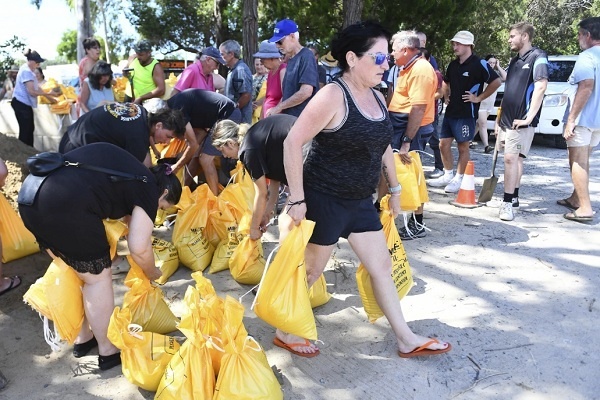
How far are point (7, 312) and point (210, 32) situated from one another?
817 inches

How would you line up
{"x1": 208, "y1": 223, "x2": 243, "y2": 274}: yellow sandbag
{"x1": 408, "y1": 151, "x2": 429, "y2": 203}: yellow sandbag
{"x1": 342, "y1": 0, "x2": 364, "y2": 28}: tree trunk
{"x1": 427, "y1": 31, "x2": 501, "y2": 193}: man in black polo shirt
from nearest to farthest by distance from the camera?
{"x1": 208, "y1": 223, "x2": 243, "y2": 274}: yellow sandbag → {"x1": 408, "y1": 151, "x2": 429, "y2": 203}: yellow sandbag → {"x1": 427, "y1": 31, "x2": 501, "y2": 193}: man in black polo shirt → {"x1": 342, "y1": 0, "x2": 364, "y2": 28}: tree trunk

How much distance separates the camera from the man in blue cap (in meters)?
4.41

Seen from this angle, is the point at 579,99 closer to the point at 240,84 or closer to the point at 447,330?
the point at 447,330

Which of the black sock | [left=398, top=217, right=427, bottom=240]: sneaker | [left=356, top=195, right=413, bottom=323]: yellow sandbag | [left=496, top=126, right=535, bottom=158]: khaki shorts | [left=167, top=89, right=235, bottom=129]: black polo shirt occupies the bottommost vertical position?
[left=398, top=217, right=427, bottom=240]: sneaker

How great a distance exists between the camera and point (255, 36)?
873 cm

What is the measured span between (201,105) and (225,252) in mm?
1581

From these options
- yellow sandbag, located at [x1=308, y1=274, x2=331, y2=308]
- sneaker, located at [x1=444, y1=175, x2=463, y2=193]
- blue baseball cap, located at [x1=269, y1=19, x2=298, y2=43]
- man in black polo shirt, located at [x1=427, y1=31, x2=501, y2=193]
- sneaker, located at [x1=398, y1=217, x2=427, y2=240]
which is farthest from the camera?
sneaker, located at [x1=444, y1=175, x2=463, y2=193]

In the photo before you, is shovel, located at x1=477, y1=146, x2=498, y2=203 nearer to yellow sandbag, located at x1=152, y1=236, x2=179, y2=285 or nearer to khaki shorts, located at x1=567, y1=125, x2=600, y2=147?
khaki shorts, located at x1=567, y1=125, x2=600, y2=147

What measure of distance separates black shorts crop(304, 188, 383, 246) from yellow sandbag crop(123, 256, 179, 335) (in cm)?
103

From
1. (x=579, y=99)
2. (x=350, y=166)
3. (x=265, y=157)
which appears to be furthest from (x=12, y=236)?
(x=579, y=99)

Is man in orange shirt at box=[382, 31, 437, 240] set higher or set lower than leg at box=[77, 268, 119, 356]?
higher

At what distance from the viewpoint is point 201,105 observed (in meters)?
4.85

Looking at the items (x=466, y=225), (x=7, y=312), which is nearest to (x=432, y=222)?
(x=466, y=225)

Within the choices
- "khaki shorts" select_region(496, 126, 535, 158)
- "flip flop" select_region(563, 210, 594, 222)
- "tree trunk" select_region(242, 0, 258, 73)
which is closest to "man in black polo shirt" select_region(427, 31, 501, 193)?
"khaki shorts" select_region(496, 126, 535, 158)
